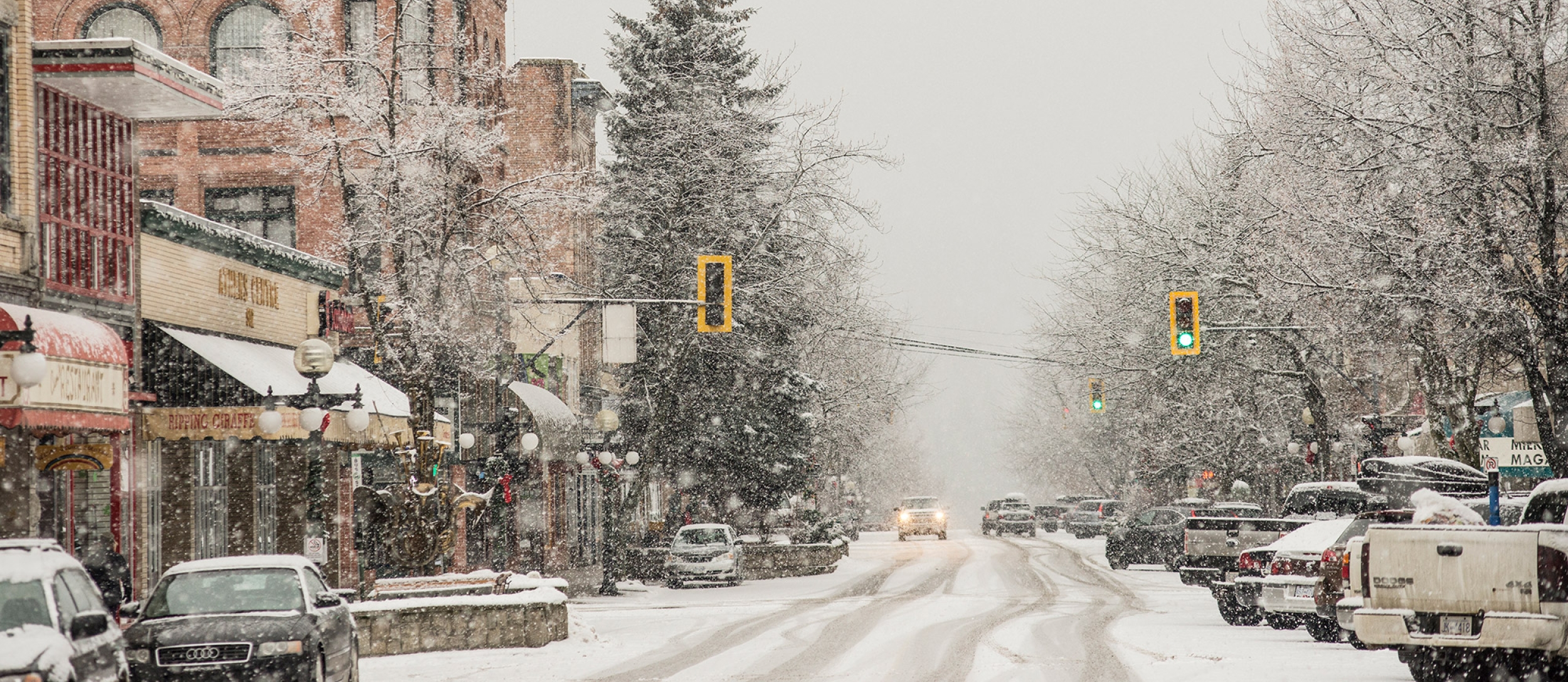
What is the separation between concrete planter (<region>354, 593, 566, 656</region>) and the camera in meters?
18.6

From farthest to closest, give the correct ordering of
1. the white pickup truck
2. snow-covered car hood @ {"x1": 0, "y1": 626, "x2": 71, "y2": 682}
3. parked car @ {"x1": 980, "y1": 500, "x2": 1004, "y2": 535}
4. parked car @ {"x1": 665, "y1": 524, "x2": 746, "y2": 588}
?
parked car @ {"x1": 980, "y1": 500, "x2": 1004, "y2": 535}
parked car @ {"x1": 665, "y1": 524, "x2": 746, "y2": 588}
the white pickup truck
snow-covered car hood @ {"x1": 0, "y1": 626, "x2": 71, "y2": 682}

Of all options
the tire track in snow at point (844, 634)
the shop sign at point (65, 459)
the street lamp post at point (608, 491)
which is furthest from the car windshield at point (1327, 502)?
the shop sign at point (65, 459)

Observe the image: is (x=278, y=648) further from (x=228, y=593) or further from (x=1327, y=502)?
(x=1327, y=502)

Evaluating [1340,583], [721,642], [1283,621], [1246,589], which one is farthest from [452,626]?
[1283,621]

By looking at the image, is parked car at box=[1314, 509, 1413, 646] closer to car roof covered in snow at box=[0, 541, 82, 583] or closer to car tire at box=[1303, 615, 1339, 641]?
car tire at box=[1303, 615, 1339, 641]

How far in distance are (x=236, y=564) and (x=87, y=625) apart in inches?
154

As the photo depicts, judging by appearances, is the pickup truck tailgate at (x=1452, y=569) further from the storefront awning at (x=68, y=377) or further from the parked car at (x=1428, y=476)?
the storefront awning at (x=68, y=377)

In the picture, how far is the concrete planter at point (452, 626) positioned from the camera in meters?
18.6

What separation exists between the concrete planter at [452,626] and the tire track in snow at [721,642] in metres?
2.12

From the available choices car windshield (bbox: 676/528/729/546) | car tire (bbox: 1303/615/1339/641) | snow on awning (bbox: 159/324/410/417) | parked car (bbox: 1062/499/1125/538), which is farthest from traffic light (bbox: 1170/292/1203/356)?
parked car (bbox: 1062/499/1125/538)

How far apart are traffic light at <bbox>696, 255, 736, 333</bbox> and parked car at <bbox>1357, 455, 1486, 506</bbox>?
10.4m

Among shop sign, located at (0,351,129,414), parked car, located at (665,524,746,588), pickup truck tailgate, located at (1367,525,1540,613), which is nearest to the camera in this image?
pickup truck tailgate, located at (1367,525,1540,613)

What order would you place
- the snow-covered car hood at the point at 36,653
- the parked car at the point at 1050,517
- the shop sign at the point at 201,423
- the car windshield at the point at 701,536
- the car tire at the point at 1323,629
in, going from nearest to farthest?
the snow-covered car hood at the point at 36,653 → the car tire at the point at 1323,629 → the shop sign at the point at 201,423 → the car windshield at the point at 701,536 → the parked car at the point at 1050,517

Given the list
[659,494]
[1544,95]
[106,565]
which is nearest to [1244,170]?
[1544,95]
